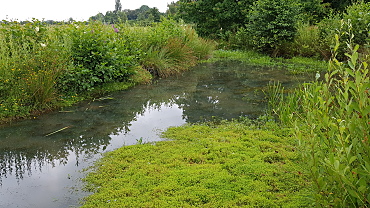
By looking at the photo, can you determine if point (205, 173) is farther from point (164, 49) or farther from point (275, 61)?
point (275, 61)

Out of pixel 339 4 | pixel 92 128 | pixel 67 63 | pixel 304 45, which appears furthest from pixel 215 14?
pixel 92 128

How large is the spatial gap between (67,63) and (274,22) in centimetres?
944

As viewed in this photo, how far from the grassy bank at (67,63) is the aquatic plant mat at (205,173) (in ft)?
8.91

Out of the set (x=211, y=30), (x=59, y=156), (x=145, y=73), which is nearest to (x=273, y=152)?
(x=59, y=156)

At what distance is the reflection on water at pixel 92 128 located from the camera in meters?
3.58

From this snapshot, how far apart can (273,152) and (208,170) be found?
42.0 inches

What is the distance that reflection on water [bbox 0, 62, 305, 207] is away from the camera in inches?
141

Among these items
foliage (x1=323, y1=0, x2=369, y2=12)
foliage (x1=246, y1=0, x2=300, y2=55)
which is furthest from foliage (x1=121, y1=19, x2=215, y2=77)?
foliage (x1=323, y1=0, x2=369, y2=12)

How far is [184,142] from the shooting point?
482 centimetres

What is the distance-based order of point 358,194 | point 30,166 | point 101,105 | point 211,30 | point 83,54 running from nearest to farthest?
point 358,194
point 30,166
point 101,105
point 83,54
point 211,30

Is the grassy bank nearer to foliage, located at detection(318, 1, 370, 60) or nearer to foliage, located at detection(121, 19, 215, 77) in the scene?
foliage, located at detection(121, 19, 215, 77)

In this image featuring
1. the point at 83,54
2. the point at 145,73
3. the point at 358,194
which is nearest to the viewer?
the point at 358,194

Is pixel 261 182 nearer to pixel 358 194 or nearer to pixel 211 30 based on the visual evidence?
pixel 358 194

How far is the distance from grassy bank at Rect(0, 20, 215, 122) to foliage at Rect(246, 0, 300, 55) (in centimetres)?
535
